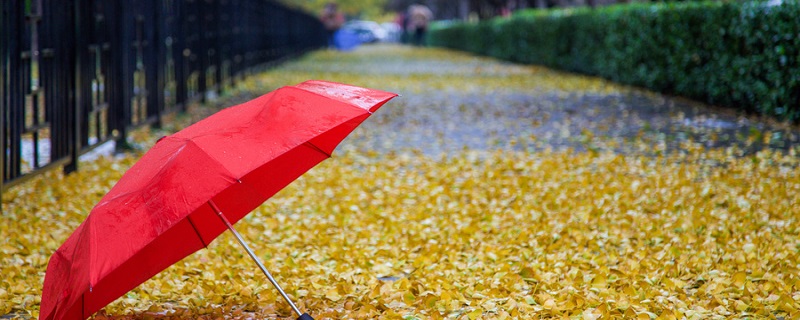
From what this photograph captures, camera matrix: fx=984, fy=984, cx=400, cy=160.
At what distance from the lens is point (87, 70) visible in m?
7.96

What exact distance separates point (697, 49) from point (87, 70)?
27.1 feet

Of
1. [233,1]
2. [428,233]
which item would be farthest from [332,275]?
[233,1]

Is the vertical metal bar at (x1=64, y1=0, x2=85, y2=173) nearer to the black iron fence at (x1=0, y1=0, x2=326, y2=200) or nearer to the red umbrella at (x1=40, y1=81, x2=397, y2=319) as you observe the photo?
the black iron fence at (x1=0, y1=0, x2=326, y2=200)

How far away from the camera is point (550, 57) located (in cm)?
2388

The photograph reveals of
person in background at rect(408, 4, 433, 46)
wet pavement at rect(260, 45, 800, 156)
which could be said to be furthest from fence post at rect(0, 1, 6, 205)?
person in background at rect(408, 4, 433, 46)

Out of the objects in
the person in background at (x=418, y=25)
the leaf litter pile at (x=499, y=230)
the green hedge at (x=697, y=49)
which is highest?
the green hedge at (x=697, y=49)

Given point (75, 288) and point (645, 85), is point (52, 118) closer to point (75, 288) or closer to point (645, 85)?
point (75, 288)

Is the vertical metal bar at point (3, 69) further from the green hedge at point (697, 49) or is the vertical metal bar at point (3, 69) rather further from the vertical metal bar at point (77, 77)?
the green hedge at point (697, 49)

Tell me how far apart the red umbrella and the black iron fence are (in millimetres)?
2900

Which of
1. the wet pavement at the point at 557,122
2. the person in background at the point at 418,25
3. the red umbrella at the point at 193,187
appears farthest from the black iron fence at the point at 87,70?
the person in background at the point at 418,25

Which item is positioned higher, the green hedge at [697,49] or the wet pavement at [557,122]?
the green hedge at [697,49]

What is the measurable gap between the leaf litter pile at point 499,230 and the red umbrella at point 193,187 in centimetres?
66

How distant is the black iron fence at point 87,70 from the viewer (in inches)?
247

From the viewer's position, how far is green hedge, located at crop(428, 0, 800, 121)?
1023 centimetres
